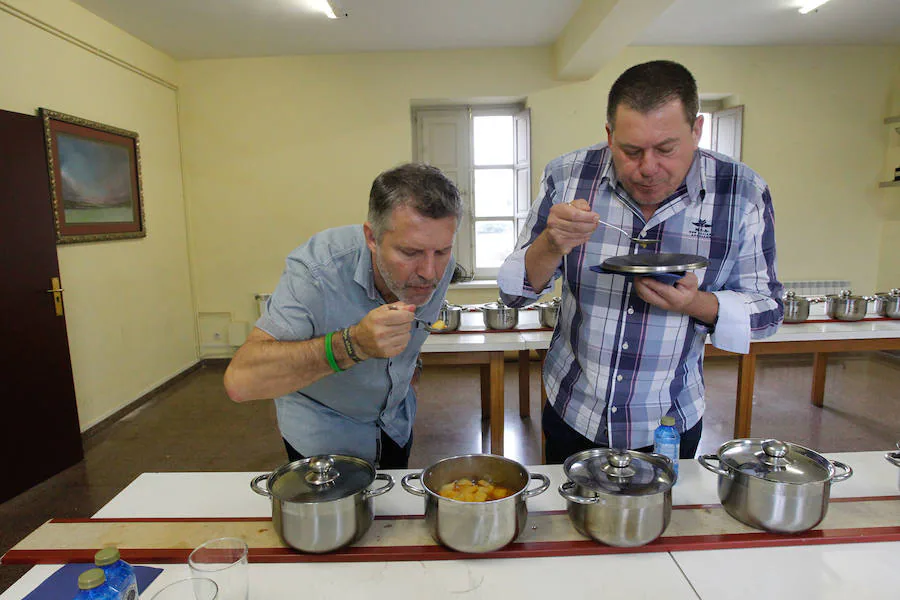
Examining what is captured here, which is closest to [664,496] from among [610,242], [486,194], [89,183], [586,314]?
[586,314]

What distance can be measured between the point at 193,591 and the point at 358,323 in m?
0.62

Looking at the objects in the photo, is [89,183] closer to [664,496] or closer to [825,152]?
[664,496]

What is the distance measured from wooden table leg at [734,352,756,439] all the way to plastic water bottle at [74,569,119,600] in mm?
3333

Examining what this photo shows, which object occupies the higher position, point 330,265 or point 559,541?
point 330,265

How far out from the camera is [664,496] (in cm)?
110

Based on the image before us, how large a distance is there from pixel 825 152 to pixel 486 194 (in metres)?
3.49

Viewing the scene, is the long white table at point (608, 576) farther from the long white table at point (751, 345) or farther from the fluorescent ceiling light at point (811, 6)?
the fluorescent ceiling light at point (811, 6)

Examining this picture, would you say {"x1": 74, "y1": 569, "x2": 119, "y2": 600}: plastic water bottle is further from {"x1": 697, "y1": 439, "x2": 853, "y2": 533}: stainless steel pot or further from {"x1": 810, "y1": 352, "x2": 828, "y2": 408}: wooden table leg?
{"x1": 810, "y1": 352, "x2": 828, "y2": 408}: wooden table leg

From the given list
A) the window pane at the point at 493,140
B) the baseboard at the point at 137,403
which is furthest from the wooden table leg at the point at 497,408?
the window pane at the point at 493,140

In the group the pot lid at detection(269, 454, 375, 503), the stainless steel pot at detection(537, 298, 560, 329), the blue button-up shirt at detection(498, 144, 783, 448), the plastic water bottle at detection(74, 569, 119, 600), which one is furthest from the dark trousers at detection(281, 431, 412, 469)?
the stainless steel pot at detection(537, 298, 560, 329)

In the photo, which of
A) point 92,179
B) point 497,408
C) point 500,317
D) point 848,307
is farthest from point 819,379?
point 92,179

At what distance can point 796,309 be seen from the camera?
342 centimetres

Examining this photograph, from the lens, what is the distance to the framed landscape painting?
365cm

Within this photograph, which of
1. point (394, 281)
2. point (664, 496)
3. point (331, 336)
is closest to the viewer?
point (664, 496)
